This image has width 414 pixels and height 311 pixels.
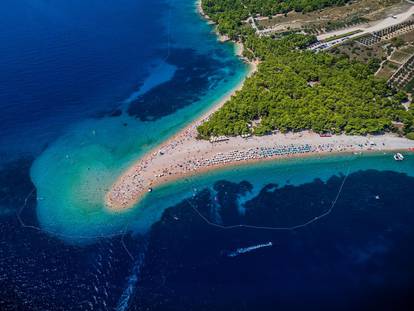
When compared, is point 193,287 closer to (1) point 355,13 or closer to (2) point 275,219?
(2) point 275,219

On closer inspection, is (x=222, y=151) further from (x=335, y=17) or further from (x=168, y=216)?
(x=335, y=17)

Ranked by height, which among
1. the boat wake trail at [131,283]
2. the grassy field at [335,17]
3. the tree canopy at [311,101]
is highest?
the grassy field at [335,17]

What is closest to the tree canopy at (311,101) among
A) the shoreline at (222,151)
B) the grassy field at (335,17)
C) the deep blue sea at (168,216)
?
the shoreline at (222,151)

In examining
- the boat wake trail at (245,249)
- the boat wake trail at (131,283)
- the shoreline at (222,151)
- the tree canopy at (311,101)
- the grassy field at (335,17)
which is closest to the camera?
the boat wake trail at (131,283)

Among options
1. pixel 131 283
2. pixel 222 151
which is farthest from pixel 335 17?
pixel 131 283

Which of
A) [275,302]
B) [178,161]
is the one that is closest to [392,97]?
[178,161]

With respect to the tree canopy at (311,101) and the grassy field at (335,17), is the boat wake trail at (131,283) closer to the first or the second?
the tree canopy at (311,101)

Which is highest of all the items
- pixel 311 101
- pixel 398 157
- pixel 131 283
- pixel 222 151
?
pixel 311 101
